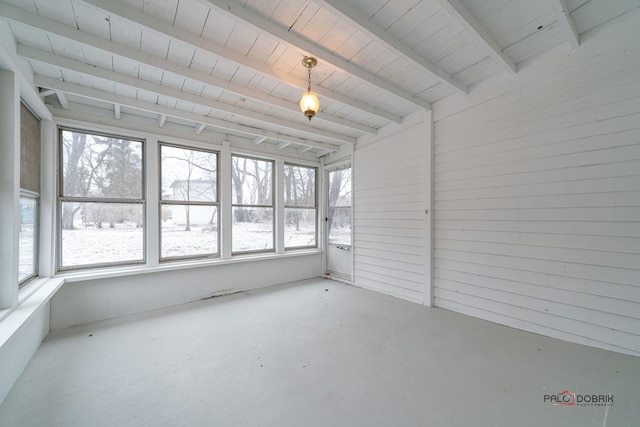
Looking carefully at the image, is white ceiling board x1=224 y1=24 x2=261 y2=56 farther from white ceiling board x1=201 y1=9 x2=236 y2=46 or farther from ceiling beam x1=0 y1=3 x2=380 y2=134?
ceiling beam x1=0 y1=3 x2=380 y2=134

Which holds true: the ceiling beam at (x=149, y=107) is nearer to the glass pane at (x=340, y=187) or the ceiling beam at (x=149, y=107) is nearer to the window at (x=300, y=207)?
the window at (x=300, y=207)

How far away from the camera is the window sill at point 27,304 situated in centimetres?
183

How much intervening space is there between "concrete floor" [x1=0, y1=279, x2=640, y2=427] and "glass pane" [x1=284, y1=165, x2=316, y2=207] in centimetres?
265

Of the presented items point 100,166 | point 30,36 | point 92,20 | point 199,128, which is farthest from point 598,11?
point 100,166

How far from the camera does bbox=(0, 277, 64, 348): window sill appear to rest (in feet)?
6.00

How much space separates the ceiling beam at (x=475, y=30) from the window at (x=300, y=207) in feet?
12.0

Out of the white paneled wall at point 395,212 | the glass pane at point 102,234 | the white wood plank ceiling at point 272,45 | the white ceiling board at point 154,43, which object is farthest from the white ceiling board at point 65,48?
the white paneled wall at point 395,212

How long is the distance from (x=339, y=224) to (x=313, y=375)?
11.3 ft

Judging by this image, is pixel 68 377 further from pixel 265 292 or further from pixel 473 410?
pixel 473 410

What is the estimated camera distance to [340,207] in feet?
17.1

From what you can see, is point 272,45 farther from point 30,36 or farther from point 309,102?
point 30,36

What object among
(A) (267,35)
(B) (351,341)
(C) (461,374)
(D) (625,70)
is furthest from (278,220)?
(D) (625,70)

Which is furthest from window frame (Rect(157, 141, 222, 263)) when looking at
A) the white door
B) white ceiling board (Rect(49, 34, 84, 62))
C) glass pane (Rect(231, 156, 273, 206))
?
the white door

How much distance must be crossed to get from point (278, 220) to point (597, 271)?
4.29 metres
